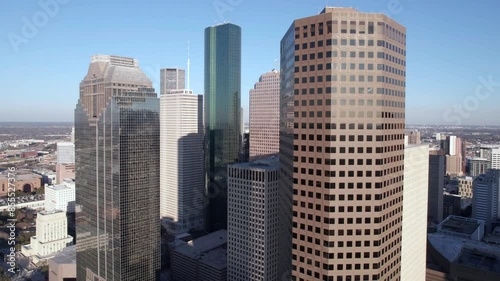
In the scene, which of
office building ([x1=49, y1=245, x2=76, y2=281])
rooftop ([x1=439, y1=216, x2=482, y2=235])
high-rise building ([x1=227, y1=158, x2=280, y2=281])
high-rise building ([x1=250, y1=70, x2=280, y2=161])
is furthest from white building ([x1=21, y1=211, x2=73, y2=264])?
rooftop ([x1=439, y1=216, x2=482, y2=235])

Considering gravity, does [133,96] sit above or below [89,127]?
above

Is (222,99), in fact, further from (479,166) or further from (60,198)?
(479,166)

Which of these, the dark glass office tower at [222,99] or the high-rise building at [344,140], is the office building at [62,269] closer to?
the high-rise building at [344,140]

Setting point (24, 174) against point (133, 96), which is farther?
point (24, 174)

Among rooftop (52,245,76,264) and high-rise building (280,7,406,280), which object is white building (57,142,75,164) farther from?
high-rise building (280,7,406,280)

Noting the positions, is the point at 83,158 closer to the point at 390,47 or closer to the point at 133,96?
the point at 133,96

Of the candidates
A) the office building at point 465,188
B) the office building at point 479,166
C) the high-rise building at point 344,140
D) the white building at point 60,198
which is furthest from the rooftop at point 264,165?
the office building at point 479,166

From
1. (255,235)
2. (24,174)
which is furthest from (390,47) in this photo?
(24,174)
